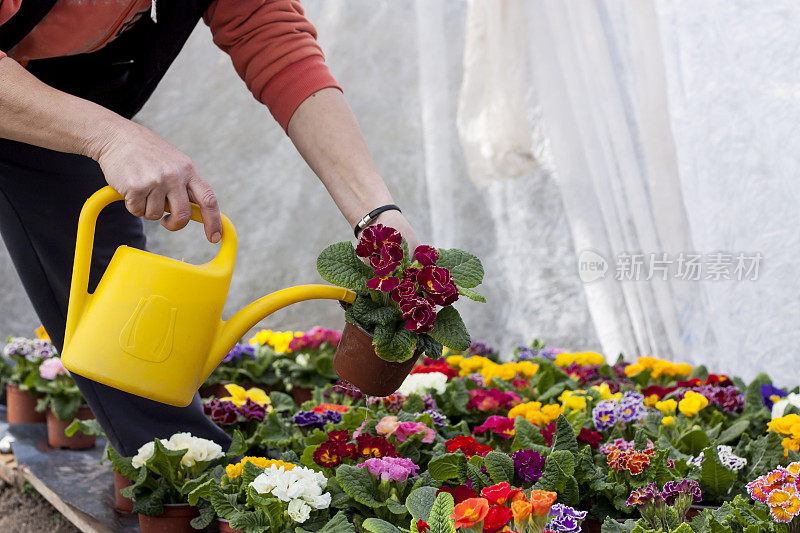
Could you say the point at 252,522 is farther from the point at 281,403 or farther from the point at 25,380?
the point at 25,380

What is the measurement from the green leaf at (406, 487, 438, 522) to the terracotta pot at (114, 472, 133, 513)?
604 millimetres

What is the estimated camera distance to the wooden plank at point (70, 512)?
1229 millimetres

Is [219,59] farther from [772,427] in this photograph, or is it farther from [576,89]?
[772,427]

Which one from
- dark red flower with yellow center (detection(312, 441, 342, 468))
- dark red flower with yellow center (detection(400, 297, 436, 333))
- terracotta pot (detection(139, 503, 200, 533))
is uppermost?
dark red flower with yellow center (detection(400, 297, 436, 333))

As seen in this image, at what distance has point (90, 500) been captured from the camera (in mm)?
1352

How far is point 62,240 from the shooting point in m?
1.15

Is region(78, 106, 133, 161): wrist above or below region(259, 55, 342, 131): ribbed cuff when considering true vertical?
below

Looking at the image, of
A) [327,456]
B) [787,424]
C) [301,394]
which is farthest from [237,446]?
[787,424]

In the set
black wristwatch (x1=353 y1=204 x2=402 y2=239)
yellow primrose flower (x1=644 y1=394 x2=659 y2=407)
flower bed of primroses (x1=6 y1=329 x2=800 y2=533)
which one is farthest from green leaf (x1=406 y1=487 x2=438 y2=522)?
yellow primrose flower (x1=644 y1=394 x2=659 y2=407)

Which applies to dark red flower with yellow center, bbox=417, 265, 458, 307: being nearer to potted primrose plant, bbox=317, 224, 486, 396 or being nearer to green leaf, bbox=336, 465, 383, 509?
potted primrose plant, bbox=317, 224, 486, 396

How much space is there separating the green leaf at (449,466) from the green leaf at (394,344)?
26 cm

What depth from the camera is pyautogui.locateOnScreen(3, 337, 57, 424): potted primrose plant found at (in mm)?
2012

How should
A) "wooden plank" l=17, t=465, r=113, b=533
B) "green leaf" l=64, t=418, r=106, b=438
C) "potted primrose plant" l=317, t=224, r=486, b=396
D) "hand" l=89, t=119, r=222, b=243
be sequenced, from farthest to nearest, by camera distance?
"green leaf" l=64, t=418, r=106, b=438 < "wooden plank" l=17, t=465, r=113, b=533 < "potted primrose plant" l=317, t=224, r=486, b=396 < "hand" l=89, t=119, r=222, b=243

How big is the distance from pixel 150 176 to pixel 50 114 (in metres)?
0.14
